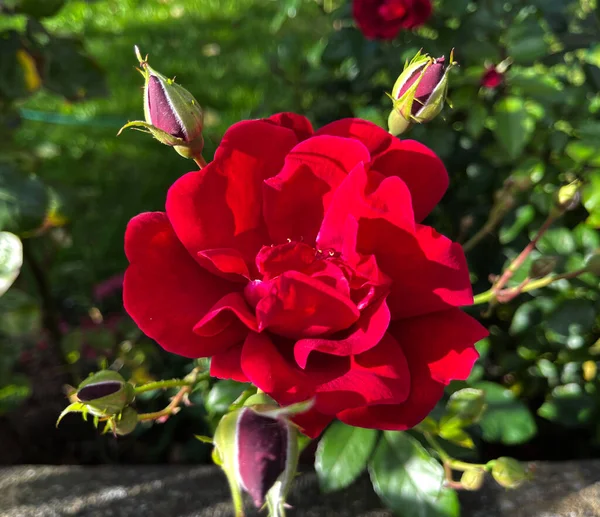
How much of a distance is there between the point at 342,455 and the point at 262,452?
378 millimetres

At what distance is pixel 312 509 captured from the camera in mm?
842

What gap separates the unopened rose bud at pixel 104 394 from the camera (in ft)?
1.63

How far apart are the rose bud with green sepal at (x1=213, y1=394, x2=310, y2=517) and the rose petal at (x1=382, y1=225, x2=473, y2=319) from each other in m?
0.14

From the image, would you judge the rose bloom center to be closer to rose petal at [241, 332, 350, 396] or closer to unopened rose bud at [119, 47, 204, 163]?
rose petal at [241, 332, 350, 396]

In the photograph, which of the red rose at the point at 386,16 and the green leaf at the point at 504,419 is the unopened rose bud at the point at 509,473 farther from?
the red rose at the point at 386,16

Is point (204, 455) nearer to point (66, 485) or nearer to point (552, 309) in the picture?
point (66, 485)

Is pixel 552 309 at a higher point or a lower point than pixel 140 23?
lower

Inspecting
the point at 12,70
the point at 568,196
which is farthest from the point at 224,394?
the point at 12,70

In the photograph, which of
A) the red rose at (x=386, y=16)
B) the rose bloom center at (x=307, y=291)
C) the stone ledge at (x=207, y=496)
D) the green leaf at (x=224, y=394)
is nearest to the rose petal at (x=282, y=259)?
the rose bloom center at (x=307, y=291)

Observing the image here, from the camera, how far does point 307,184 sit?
52 cm

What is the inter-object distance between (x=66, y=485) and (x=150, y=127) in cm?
65

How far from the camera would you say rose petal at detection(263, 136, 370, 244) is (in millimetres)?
494

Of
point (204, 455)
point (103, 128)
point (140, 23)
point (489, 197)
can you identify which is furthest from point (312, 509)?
point (140, 23)

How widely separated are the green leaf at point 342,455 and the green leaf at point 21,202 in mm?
560
